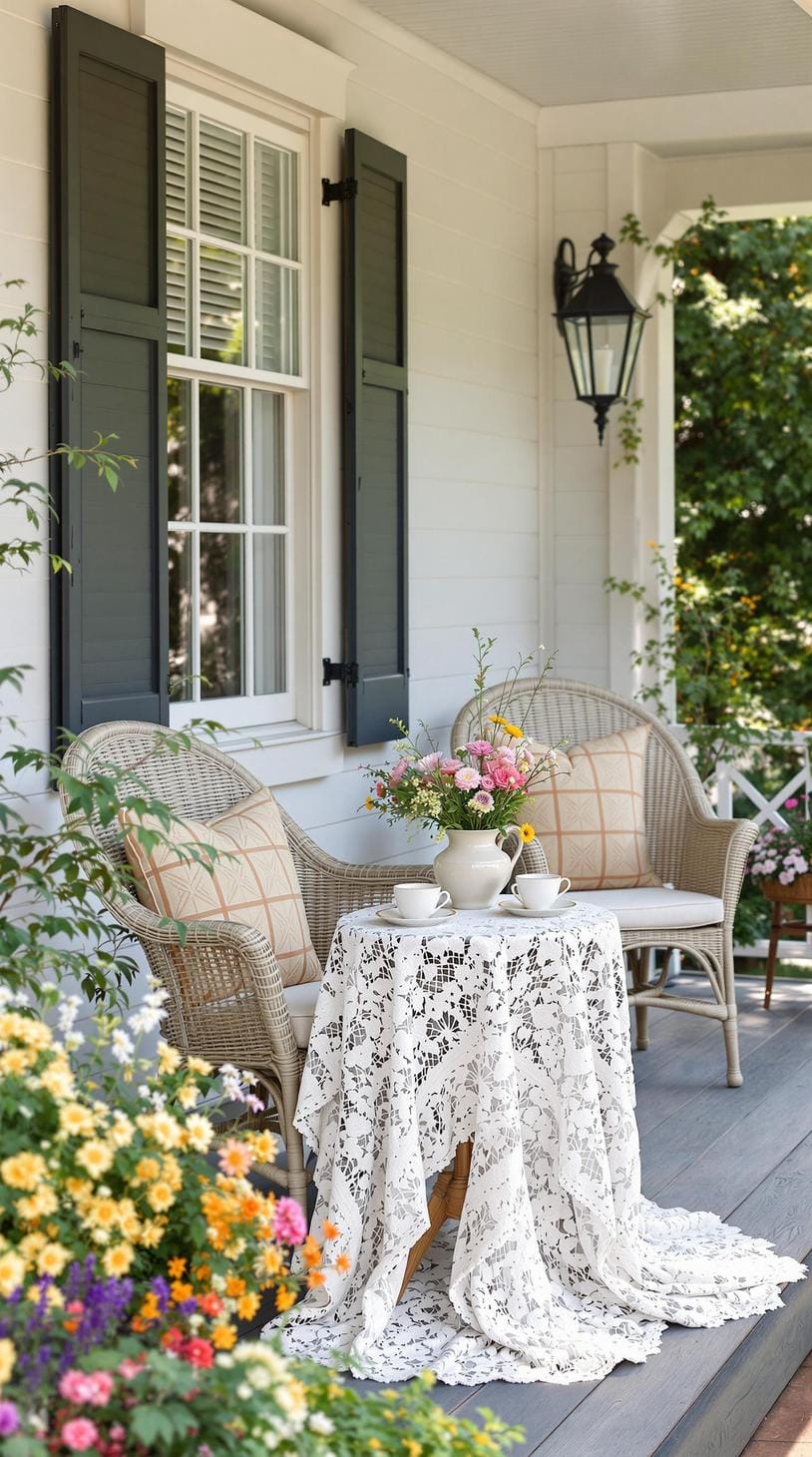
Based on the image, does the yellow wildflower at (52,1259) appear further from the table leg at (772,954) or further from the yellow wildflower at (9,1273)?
the table leg at (772,954)

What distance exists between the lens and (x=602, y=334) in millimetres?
5336

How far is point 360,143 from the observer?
175 inches

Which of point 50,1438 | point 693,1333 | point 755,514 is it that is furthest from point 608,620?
point 50,1438

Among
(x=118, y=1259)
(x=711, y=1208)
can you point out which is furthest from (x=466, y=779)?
(x=118, y=1259)

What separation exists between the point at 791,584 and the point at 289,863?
6.39 m

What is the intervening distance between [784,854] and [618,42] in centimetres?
263

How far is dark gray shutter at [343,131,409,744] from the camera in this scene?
4.50 metres

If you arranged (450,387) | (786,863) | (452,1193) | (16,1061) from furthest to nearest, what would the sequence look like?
(786,863)
(450,387)
(452,1193)
(16,1061)

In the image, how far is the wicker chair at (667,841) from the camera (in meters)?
4.42

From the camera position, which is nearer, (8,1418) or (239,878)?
(8,1418)

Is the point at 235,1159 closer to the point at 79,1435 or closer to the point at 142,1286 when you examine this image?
the point at 142,1286

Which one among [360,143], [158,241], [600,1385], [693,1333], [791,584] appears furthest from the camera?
[791,584]

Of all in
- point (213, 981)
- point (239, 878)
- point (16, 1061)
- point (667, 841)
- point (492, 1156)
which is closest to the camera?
point (16, 1061)

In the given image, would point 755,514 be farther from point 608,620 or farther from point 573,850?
point 573,850
